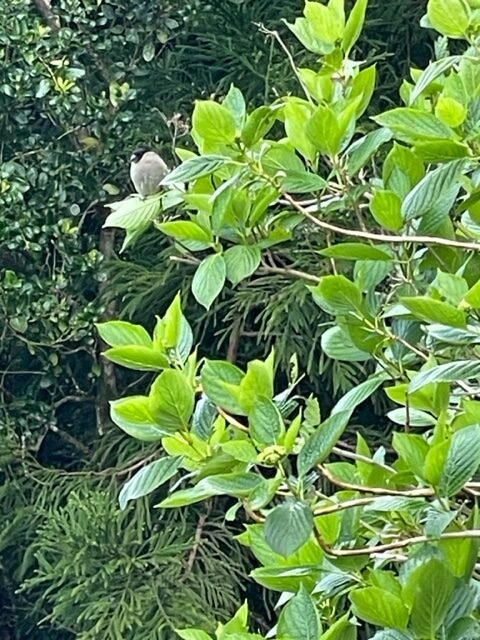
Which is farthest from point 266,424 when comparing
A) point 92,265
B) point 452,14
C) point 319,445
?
point 92,265

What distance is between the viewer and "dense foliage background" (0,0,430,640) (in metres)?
2.33

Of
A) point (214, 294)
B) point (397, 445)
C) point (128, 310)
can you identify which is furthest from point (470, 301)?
point (128, 310)

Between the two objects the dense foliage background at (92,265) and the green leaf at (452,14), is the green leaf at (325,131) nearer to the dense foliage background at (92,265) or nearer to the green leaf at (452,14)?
the green leaf at (452,14)

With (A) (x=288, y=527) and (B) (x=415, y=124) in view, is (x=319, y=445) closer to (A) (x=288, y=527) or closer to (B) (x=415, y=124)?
(A) (x=288, y=527)

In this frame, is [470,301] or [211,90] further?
[211,90]

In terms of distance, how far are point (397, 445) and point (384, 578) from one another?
0.10m

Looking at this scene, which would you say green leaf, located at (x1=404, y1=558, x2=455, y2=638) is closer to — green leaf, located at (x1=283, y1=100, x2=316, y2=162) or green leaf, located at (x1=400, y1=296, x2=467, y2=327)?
green leaf, located at (x1=400, y1=296, x2=467, y2=327)

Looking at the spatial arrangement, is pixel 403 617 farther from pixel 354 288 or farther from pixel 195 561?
pixel 195 561

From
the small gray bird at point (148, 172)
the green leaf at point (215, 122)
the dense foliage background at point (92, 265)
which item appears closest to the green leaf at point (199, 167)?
the green leaf at point (215, 122)

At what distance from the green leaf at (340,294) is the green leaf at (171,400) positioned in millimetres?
134

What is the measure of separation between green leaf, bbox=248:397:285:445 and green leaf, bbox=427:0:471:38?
324 mm

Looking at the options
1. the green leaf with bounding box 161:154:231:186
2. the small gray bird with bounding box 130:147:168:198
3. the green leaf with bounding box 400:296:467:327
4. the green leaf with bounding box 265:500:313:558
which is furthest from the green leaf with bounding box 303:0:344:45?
the small gray bird with bounding box 130:147:168:198

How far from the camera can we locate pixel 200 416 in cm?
72

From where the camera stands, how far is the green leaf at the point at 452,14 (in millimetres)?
772
